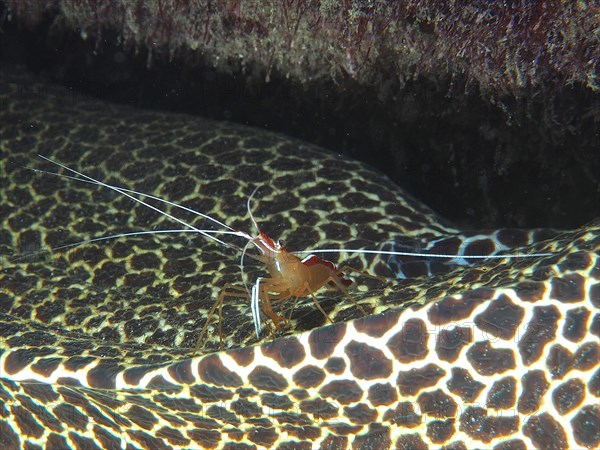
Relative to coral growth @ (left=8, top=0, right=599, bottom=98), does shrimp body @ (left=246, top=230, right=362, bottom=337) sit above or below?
below

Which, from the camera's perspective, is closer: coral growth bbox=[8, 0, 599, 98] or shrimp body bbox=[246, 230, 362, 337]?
shrimp body bbox=[246, 230, 362, 337]

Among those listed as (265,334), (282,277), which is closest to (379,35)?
(282,277)

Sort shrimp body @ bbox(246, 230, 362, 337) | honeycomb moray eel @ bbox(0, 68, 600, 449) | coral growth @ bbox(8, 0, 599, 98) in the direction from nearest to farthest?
honeycomb moray eel @ bbox(0, 68, 600, 449) → shrimp body @ bbox(246, 230, 362, 337) → coral growth @ bbox(8, 0, 599, 98)

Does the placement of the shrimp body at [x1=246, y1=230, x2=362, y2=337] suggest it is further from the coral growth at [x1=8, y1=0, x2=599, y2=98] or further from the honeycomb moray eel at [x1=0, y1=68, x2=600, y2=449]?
the coral growth at [x1=8, y1=0, x2=599, y2=98]

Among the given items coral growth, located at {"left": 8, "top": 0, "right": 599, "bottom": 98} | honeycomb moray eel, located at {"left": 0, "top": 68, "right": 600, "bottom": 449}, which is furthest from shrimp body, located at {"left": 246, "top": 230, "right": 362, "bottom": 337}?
coral growth, located at {"left": 8, "top": 0, "right": 599, "bottom": 98}

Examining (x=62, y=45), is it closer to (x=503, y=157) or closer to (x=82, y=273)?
(x=82, y=273)

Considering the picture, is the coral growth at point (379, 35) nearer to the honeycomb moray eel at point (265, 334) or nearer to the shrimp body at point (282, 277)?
the honeycomb moray eel at point (265, 334)

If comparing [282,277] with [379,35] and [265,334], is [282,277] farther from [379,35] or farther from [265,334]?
[379,35]

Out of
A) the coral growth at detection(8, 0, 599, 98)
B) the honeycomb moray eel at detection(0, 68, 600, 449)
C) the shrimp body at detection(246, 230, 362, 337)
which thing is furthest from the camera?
the coral growth at detection(8, 0, 599, 98)

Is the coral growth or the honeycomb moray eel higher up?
the coral growth

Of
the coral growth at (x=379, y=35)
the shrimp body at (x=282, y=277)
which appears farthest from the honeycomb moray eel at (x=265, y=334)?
the coral growth at (x=379, y=35)
